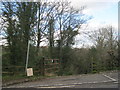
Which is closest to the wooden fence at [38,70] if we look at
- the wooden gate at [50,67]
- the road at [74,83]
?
the wooden gate at [50,67]

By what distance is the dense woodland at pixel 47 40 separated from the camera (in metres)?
14.7

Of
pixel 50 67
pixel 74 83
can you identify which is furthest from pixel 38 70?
pixel 74 83

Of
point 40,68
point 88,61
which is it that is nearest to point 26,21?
point 40,68

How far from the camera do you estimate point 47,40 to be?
19.2 m

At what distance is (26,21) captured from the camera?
15.6 meters

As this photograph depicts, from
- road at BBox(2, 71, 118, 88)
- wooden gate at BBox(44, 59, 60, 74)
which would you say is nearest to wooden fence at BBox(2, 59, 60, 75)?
wooden gate at BBox(44, 59, 60, 74)

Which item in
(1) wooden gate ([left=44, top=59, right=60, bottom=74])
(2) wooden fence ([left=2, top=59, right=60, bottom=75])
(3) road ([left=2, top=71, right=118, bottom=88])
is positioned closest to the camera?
(3) road ([left=2, top=71, right=118, bottom=88])

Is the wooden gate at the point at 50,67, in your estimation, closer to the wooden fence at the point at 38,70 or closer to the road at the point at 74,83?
the wooden fence at the point at 38,70

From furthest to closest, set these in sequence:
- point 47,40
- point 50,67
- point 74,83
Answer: point 47,40 < point 50,67 < point 74,83

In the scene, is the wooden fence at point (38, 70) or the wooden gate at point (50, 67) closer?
the wooden fence at point (38, 70)

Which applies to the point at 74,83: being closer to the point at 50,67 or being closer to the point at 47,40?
the point at 50,67

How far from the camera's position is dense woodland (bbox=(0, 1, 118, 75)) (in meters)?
14.7

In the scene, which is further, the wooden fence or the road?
the wooden fence

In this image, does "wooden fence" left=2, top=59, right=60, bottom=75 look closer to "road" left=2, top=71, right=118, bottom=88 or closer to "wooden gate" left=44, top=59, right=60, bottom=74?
"wooden gate" left=44, top=59, right=60, bottom=74
